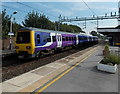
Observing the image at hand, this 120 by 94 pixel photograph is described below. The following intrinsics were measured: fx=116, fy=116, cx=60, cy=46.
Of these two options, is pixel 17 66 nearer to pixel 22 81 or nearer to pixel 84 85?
pixel 22 81

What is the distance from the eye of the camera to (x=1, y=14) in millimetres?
19547

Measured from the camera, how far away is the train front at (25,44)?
9250 mm

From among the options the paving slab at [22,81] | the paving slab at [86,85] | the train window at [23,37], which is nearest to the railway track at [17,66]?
the paving slab at [22,81]

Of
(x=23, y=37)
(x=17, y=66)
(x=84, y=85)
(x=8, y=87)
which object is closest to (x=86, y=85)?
(x=84, y=85)

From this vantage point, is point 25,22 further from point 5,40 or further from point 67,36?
point 67,36

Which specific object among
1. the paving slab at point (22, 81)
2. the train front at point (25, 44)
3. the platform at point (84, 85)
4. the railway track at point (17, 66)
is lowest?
the platform at point (84, 85)

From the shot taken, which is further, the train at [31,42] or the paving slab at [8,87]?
the train at [31,42]

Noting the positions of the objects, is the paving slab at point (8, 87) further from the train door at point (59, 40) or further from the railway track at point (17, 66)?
the train door at point (59, 40)

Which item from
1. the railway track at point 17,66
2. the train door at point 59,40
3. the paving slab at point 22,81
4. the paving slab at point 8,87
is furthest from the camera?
the train door at point 59,40

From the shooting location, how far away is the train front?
30.3 feet

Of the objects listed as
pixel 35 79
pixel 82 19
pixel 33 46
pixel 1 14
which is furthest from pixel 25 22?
pixel 35 79

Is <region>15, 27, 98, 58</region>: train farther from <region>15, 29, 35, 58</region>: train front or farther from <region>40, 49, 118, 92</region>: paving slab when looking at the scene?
<region>40, 49, 118, 92</region>: paving slab

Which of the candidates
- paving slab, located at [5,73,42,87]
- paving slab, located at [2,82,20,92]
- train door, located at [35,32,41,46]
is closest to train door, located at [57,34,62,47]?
train door, located at [35,32,41,46]

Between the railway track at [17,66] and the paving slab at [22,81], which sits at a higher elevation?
the railway track at [17,66]
